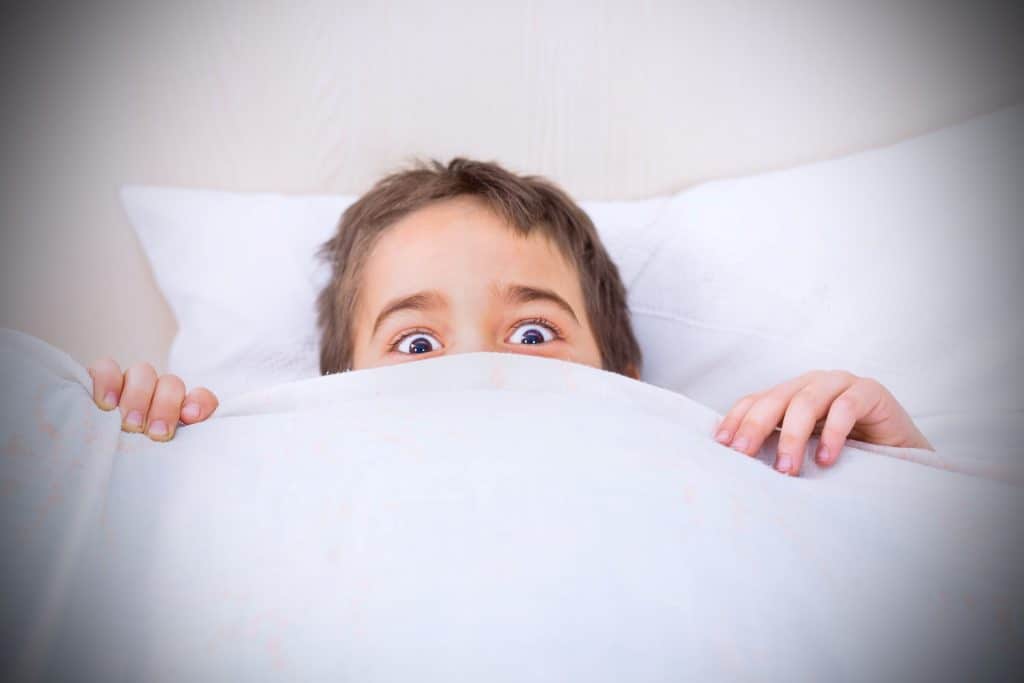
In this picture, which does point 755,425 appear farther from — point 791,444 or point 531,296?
point 531,296

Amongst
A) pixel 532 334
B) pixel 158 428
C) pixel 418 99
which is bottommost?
pixel 158 428

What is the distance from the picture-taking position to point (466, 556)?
302 millimetres

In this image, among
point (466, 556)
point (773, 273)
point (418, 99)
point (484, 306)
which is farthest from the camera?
point (418, 99)

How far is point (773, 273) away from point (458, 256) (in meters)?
0.37

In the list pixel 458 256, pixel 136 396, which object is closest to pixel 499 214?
pixel 458 256

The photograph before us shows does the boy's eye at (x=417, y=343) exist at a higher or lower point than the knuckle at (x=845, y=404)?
lower

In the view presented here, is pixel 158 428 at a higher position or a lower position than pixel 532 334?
lower

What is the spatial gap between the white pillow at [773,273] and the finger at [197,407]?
1.04 feet

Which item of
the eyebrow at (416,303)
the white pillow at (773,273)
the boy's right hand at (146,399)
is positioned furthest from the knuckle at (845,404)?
the boy's right hand at (146,399)

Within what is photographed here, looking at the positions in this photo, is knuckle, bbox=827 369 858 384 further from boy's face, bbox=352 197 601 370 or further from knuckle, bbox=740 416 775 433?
boy's face, bbox=352 197 601 370

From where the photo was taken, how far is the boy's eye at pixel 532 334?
0.63 meters

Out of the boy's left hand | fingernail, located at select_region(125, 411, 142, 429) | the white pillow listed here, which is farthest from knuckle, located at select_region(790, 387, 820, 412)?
fingernail, located at select_region(125, 411, 142, 429)

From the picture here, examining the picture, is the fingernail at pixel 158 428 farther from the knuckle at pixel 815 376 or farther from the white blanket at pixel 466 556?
the knuckle at pixel 815 376

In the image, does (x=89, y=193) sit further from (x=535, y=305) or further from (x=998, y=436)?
(x=998, y=436)
